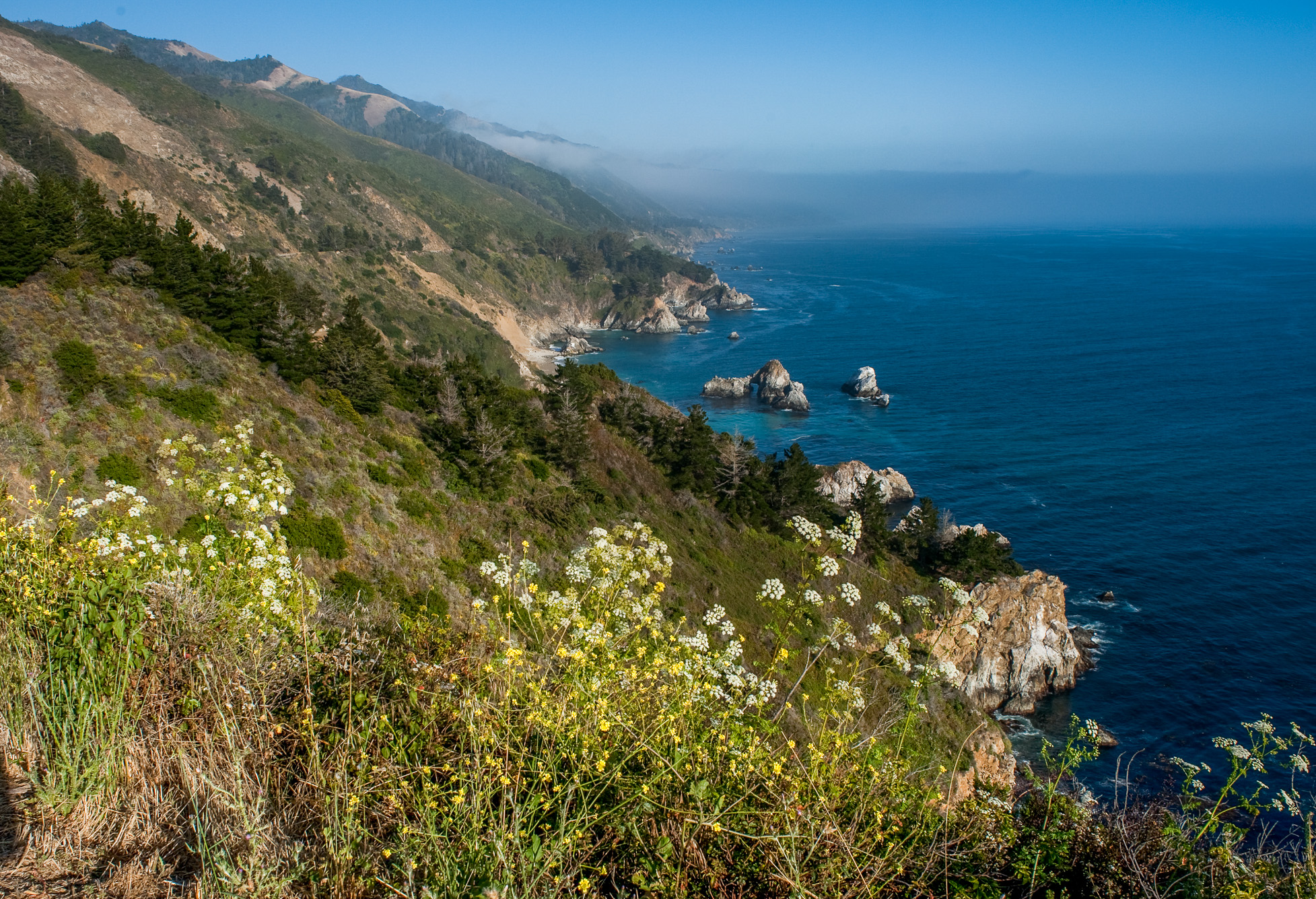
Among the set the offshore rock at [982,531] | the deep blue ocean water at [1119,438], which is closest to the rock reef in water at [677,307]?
the deep blue ocean water at [1119,438]

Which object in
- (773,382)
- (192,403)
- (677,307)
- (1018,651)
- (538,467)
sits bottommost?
(1018,651)

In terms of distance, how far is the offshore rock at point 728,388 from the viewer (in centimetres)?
8988

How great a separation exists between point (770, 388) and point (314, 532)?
7170cm

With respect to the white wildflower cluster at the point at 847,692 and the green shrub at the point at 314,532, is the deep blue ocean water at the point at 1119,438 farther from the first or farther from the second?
the green shrub at the point at 314,532

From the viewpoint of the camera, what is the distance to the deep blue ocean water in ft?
117

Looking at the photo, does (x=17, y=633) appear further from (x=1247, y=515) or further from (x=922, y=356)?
(x=922, y=356)

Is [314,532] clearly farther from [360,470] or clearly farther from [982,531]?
[982,531]

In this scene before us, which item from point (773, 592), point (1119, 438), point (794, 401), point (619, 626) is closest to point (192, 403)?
point (619, 626)

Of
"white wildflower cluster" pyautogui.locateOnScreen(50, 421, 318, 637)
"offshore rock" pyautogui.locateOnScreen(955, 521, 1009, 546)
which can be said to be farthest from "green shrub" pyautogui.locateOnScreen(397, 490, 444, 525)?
"offshore rock" pyautogui.locateOnScreen(955, 521, 1009, 546)

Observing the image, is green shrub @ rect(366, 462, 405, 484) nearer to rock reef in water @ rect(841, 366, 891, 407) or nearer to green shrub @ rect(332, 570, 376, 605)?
green shrub @ rect(332, 570, 376, 605)

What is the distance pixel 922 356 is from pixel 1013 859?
102m

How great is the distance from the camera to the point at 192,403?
2028cm

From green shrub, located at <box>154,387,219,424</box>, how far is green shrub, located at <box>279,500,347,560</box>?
4.18m

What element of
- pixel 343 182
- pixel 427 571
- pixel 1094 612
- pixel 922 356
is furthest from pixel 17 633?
pixel 343 182
